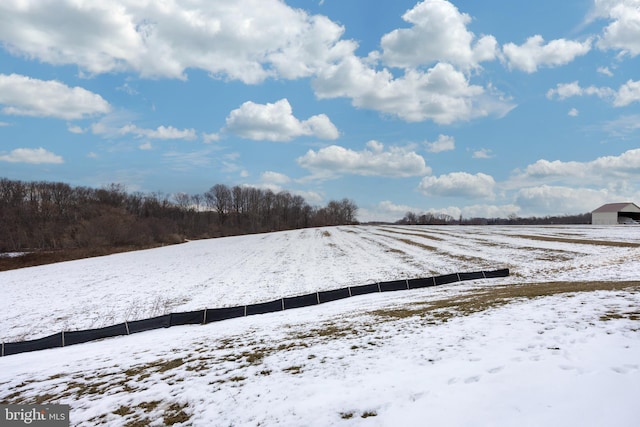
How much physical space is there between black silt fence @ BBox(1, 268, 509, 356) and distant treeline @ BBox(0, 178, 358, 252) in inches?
2283

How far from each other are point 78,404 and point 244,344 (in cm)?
417

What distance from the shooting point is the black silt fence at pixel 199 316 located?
1345cm

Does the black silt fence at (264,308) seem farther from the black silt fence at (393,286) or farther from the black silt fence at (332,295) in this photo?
the black silt fence at (393,286)

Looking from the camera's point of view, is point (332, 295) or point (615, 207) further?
point (615, 207)

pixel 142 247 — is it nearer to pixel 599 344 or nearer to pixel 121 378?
pixel 121 378

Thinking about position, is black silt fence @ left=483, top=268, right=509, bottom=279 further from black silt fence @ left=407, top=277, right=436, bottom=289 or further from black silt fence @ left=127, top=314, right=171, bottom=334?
black silt fence @ left=127, top=314, right=171, bottom=334

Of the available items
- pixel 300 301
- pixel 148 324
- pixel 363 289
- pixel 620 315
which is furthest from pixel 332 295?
pixel 620 315

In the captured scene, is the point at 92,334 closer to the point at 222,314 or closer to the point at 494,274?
the point at 222,314

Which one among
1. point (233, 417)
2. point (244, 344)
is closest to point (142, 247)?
point (244, 344)

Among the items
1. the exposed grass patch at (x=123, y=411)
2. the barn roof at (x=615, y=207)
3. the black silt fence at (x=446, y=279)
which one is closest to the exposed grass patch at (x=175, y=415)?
the exposed grass patch at (x=123, y=411)

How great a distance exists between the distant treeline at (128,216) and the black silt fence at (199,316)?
5799cm

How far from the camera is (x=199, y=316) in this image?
15.6 metres

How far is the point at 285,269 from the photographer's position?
31359 mm

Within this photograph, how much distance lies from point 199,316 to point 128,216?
249ft
